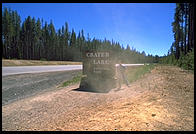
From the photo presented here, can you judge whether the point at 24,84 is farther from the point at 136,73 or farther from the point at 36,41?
the point at 36,41

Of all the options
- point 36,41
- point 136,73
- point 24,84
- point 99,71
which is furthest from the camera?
point 36,41

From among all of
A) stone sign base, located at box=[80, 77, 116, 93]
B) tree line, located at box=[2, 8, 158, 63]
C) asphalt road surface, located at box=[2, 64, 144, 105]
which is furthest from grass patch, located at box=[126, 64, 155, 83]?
tree line, located at box=[2, 8, 158, 63]

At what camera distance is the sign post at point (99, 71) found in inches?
400

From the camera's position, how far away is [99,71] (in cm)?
1027

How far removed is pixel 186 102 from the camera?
5469 mm

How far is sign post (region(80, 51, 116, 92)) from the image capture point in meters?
10.1

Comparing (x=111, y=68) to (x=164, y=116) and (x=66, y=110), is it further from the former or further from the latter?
(x=164, y=116)

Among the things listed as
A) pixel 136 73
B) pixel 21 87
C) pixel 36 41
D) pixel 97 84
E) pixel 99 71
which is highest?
pixel 36 41

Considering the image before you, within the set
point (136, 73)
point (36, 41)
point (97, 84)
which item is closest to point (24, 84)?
point (97, 84)

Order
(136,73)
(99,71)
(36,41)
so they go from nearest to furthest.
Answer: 1. (99,71)
2. (136,73)
3. (36,41)

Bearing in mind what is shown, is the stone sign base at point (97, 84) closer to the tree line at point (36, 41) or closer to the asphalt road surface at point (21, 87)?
the asphalt road surface at point (21, 87)

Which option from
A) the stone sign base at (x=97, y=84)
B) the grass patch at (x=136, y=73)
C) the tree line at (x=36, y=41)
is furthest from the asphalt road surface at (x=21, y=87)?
the tree line at (x=36, y=41)

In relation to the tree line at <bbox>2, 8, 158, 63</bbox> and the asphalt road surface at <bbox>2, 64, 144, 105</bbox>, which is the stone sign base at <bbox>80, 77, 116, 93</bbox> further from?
the tree line at <bbox>2, 8, 158, 63</bbox>

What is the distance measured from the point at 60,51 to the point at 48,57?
6330mm
